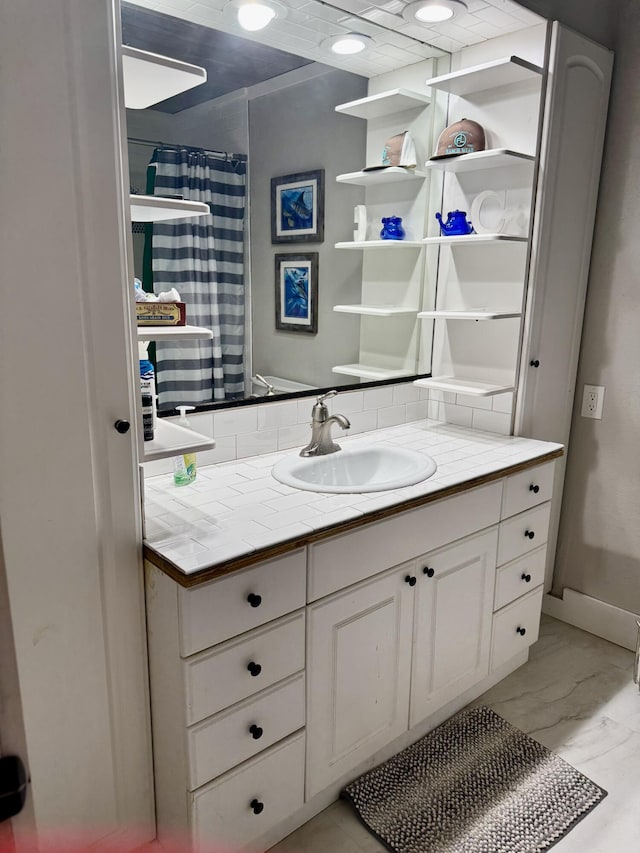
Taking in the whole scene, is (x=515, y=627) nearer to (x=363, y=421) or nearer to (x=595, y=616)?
(x=595, y=616)

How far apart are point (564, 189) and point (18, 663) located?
2.21 meters

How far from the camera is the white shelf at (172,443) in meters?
1.39

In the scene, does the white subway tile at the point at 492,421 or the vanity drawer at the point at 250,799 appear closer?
the vanity drawer at the point at 250,799

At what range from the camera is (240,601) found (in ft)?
4.49

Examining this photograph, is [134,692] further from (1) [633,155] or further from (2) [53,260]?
(1) [633,155]

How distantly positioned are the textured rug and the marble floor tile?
44mm

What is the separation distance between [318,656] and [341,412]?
0.92m

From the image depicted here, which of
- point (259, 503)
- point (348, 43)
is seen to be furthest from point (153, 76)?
point (259, 503)

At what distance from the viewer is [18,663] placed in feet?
4.13

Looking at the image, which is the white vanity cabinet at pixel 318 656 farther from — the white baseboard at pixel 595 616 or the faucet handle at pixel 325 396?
the white baseboard at pixel 595 616

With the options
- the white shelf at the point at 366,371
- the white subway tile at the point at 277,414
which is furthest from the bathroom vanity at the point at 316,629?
the white shelf at the point at 366,371

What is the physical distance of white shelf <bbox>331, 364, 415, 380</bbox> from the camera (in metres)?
2.24

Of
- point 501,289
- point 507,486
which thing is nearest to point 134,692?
point 507,486

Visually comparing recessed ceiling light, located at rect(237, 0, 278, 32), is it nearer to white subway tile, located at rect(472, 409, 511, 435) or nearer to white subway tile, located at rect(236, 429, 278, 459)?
white subway tile, located at rect(236, 429, 278, 459)
